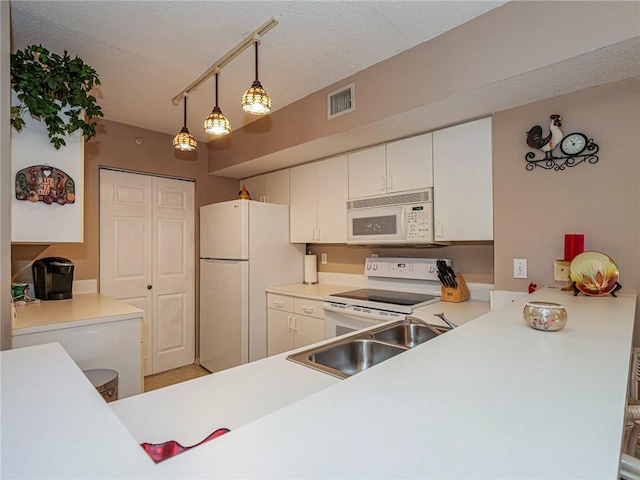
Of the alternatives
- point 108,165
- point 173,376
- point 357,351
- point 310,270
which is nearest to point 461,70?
point 357,351

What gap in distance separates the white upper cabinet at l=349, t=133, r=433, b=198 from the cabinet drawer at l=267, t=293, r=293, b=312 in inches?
42.2

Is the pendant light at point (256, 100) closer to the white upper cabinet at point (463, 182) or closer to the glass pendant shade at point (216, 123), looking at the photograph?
the glass pendant shade at point (216, 123)

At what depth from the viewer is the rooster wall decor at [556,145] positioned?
5.83 ft

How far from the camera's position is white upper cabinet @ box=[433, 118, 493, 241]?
84.5 inches

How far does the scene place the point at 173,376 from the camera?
342cm

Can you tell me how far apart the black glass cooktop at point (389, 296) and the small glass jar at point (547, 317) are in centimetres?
123

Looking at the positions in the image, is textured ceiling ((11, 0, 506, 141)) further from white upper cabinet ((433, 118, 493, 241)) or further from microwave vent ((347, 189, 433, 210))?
microwave vent ((347, 189, 433, 210))

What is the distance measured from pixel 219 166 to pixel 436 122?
7.61 feet

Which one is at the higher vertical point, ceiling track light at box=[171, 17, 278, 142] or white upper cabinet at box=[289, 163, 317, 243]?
ceiling track light at box=[171, 17, 278, 142]

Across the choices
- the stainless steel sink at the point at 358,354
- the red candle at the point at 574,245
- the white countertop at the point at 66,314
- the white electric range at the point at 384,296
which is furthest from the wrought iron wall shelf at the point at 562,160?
the white countertop at the point at 66,314

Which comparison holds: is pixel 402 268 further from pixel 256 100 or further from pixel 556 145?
pixel 256 100

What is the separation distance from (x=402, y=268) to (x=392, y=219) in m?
0.51

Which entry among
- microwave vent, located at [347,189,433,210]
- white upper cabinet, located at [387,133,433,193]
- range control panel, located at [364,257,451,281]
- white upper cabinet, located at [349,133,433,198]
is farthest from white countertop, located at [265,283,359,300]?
white upper cabinet, located at [387,133,433,193]

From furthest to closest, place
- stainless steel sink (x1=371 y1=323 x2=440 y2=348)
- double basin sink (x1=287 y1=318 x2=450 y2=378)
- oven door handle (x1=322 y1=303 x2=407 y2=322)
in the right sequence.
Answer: oven door handle (x1=322 y1=303 x2=407 y2=322)
stainless steel sink (x1=371 y1=323 x2=440 y2=348)
double basin sink (x1=287 y1=318 x2=450 y2=378)
